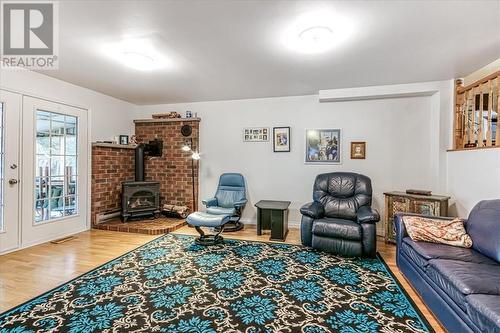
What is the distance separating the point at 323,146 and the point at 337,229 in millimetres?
1719

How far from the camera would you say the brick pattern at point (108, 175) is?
4.44m

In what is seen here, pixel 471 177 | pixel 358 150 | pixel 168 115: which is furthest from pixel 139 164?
pixel 471 177

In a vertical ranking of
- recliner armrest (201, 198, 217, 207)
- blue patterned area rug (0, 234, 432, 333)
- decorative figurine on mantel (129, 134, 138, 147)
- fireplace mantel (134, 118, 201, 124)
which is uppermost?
fireplace mantel (134, 118, 201, 124)

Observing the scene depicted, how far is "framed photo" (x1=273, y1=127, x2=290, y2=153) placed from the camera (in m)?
4.58

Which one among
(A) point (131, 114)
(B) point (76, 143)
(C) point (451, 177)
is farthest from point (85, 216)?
(C) point (451, 177)

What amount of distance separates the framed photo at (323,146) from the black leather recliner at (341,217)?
0.54 metres

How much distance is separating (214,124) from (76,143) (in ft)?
7.79

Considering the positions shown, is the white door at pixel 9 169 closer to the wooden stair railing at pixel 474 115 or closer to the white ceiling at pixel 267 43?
the white ceiling at pixel 267 43

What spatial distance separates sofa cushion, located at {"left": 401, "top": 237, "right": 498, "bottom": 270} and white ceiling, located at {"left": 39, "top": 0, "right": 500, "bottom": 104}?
1947mm

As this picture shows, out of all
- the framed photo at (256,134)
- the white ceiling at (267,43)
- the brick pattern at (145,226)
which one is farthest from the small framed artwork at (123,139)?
the framed photo at (256,134)

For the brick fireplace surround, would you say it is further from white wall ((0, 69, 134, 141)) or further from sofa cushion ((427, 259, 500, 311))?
sofa cushion ((427, 259, 500, 311))

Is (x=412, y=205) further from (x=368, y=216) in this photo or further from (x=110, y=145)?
(x=110, y=145)

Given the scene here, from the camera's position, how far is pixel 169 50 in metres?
2.72

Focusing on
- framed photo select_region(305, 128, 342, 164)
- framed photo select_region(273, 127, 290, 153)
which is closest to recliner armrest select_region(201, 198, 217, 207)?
framed photo select_region(273, 127, 290, 153)
